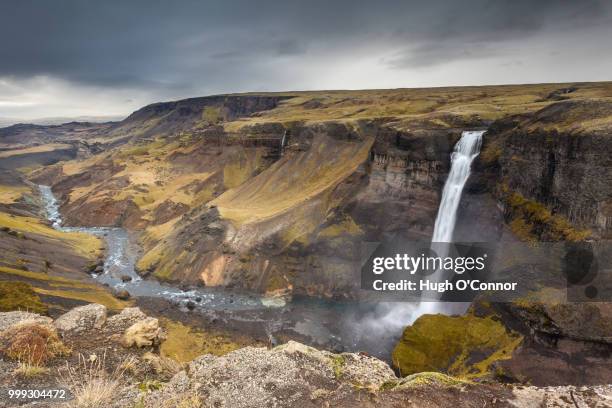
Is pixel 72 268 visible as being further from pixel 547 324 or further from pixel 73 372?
pixel 547 324

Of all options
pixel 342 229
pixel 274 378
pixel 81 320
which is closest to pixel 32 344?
pixel 81 320

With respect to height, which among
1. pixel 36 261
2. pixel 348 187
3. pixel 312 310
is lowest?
pixel 312 310

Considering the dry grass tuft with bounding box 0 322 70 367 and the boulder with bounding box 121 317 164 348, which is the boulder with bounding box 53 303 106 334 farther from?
the boulder with bounding box 121 317 164 348

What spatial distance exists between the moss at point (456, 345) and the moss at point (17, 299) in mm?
28035

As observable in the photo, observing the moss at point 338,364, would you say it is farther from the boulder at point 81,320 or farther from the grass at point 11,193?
the grass at point 11,193

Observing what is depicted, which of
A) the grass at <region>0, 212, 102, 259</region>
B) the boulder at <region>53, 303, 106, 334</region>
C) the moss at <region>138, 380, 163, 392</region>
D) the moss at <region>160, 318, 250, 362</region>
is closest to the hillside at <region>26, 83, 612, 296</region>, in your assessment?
the grass at <region>0, 212, 102, 259</region>

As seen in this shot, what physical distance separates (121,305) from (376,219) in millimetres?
33333

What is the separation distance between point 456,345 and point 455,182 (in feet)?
72.0

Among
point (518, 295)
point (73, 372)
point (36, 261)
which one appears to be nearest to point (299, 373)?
point (73, 372)

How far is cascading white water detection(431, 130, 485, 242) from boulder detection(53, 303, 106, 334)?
39265 mm

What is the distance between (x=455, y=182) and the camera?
47.6m

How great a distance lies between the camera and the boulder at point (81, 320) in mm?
14617

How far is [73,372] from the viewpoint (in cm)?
1180

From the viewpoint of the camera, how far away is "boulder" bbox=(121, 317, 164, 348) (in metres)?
14.1
